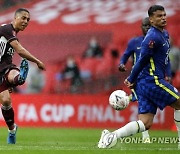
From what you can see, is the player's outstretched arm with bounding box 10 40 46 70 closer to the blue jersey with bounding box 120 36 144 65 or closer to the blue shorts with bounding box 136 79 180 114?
the blue shorts with bounding box 136 79 180 114

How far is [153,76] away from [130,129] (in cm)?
84

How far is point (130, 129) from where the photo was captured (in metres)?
9.99

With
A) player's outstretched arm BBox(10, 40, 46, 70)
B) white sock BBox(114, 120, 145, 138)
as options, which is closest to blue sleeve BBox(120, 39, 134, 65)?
player's outstretched arm BBox(10, 40, 46, 70)

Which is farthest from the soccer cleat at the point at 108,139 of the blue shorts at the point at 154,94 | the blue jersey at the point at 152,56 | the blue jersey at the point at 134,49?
A: the blue jersey at the point at 134,49

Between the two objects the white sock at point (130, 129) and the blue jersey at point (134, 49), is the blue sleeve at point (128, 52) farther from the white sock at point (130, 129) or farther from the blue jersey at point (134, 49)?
the white sock at point (130, 129)

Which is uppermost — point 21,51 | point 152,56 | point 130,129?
point 21,51

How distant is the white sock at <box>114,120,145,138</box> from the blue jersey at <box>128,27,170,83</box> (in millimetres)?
643

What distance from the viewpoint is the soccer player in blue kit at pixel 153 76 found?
33.0 ft

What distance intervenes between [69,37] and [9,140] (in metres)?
12.1

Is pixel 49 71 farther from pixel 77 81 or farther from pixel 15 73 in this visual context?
pixel 15 73

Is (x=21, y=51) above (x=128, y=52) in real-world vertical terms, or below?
below

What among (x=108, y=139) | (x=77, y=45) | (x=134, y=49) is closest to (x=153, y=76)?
(x=108, y=139)

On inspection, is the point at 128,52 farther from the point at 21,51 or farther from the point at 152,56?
the point at 152,56

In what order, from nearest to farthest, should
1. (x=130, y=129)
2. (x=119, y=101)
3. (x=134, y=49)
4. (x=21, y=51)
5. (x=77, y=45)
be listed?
1. (x=130, y=129)
2. (x=119, y=101)
3. (x=21, y=51)
4. (x=134, y=49)
5. (x=77, y=45)
